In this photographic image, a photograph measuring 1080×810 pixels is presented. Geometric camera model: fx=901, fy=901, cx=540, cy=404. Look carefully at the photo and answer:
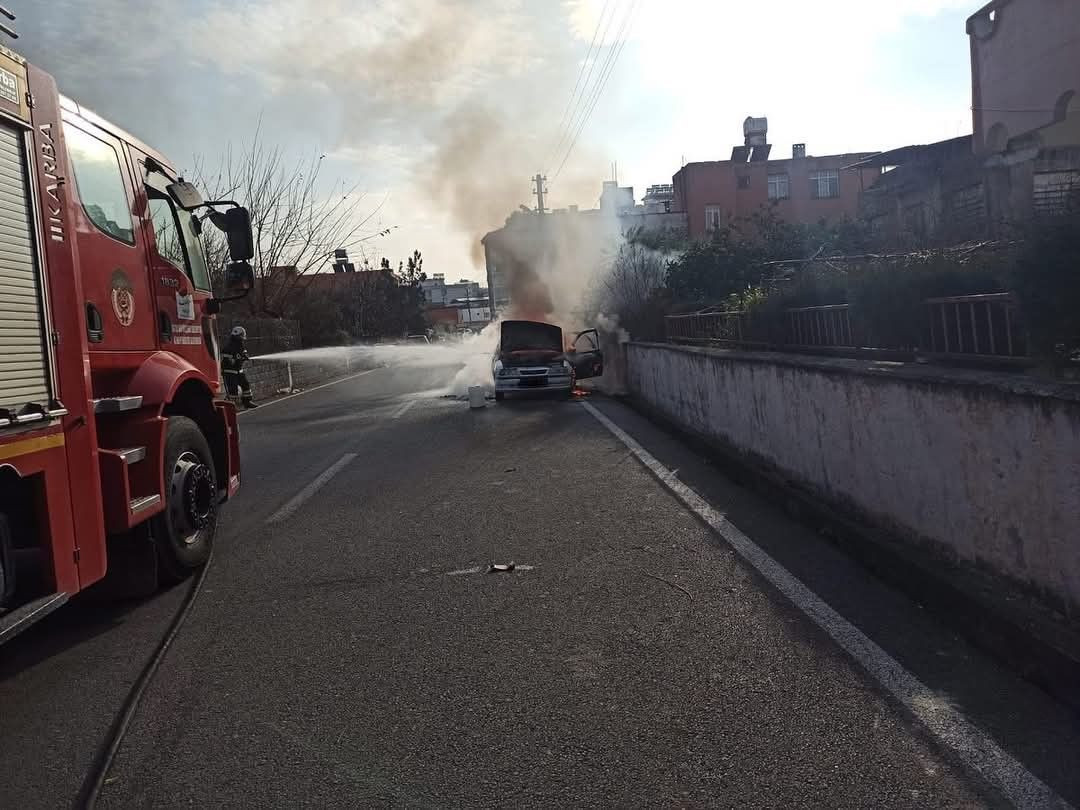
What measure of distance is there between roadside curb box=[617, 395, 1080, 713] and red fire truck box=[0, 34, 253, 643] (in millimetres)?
4088

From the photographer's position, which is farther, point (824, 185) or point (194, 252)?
point (824, 185)

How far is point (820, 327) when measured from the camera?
848 cm

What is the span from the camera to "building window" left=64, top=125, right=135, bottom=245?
496 cm

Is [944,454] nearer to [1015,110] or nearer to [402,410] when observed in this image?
[402,410]

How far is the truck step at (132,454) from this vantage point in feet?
15.5

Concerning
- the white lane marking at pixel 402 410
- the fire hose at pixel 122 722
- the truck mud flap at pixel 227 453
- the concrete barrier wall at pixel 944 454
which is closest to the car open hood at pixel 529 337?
the white lane marking at pixel 402 410

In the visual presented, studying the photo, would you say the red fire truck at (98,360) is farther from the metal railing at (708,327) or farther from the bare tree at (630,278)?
the bare tree at (630,278)

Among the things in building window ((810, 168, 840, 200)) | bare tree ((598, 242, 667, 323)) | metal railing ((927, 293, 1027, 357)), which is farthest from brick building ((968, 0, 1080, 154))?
building window ((810, 168, 840, 200))

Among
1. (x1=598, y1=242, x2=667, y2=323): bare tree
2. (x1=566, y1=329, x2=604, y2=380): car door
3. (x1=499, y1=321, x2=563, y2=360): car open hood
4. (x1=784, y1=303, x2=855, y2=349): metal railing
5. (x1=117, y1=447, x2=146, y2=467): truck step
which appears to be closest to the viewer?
(x1=117, y1=447, x2=146, y2=467): truck step

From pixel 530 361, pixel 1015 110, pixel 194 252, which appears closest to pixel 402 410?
pixel 530 361

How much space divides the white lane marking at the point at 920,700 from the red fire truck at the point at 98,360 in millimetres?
3492

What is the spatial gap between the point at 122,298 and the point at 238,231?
55.9 inches

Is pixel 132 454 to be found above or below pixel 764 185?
below

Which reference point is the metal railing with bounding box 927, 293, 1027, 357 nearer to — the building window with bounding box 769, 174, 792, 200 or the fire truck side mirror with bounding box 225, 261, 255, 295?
the fire truck side mirror with bounding box 225, 261, 255, 295
